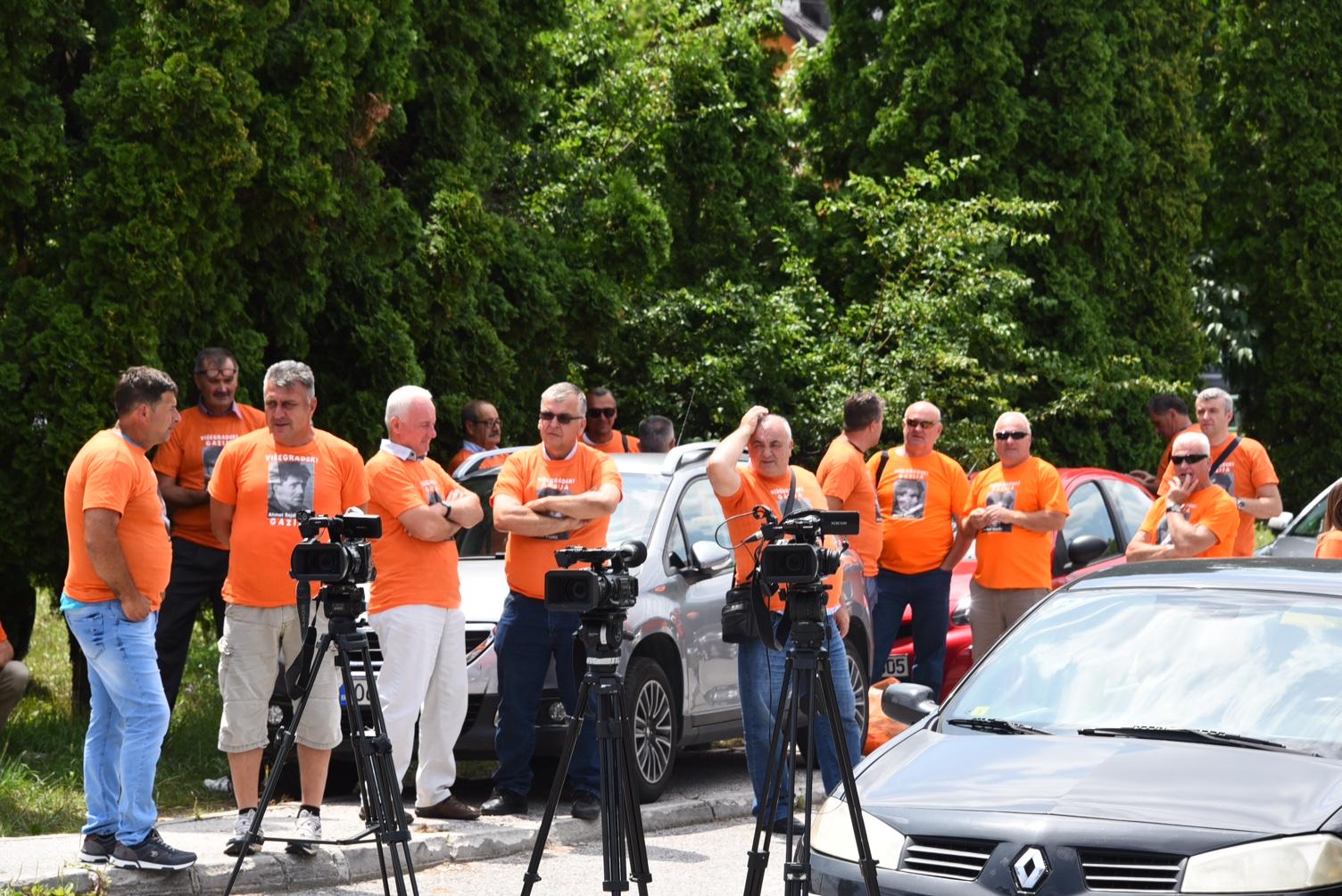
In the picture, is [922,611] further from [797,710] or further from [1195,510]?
[797,710]

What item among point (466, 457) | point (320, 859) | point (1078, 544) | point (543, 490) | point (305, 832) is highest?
point (466, 457)

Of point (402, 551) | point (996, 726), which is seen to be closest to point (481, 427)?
point (402, 551)

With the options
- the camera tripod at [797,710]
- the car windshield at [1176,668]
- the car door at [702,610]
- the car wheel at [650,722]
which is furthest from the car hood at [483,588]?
the car windshield at [1176,668]

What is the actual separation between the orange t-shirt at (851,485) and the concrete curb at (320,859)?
1.94 m

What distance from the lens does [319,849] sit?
7902mm

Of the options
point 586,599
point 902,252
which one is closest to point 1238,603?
point 586,599

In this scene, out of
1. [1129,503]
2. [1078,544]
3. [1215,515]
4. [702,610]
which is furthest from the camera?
[1129,503]

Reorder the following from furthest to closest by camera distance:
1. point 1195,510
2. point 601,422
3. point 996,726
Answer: point 601,422 < point 1195,510 < point 996,726

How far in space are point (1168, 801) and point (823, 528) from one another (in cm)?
215

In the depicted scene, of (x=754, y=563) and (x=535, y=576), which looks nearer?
(x=754, y=563)

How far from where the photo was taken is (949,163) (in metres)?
18.6

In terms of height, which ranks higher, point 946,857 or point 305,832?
point 946,857

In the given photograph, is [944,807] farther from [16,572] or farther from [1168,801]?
[16,572]

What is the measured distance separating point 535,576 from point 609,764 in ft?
8.86
